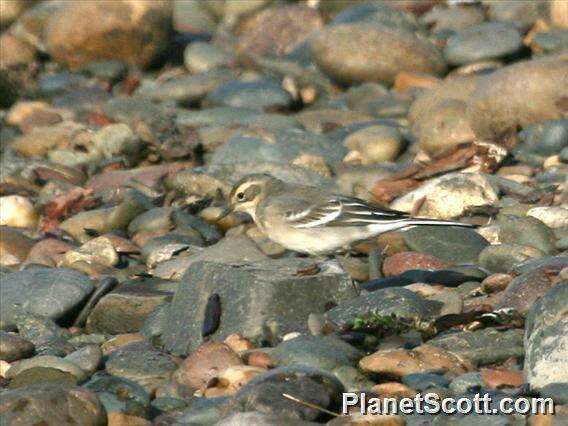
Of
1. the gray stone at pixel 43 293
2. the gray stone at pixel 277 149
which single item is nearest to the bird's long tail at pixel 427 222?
the gray stone at pixel 43 293

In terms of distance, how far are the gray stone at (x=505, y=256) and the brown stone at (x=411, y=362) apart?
214 cm

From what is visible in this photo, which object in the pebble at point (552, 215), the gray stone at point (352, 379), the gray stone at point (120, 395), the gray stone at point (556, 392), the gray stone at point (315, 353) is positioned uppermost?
the gray stone at point (556, 392)

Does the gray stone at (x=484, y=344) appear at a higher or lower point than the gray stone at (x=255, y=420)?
lower

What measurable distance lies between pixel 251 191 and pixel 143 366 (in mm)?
2306

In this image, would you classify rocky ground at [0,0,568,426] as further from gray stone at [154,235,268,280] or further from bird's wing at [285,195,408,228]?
bird's wing at [285,195,408,228]

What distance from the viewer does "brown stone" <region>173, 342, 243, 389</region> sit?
8.02 m

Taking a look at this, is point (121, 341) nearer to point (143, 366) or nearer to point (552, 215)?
point (143, 366)

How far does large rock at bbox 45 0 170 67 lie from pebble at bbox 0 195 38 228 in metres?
6.82

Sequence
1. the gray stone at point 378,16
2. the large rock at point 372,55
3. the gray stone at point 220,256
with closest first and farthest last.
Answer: the gray stone at point 220,256, the large rock at point 372,55, the gray stone at point 378,16

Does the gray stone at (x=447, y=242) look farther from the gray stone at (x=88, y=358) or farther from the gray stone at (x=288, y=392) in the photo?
the gray stone at (x=288, y=392)

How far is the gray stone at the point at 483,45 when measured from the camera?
1708 centimetres

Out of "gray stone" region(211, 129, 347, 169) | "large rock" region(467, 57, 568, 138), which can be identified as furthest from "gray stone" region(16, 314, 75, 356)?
"large rock" region(467, 57, 568, 138)

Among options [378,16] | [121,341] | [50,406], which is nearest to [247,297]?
[121,341]

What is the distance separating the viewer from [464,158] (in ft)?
42.8
